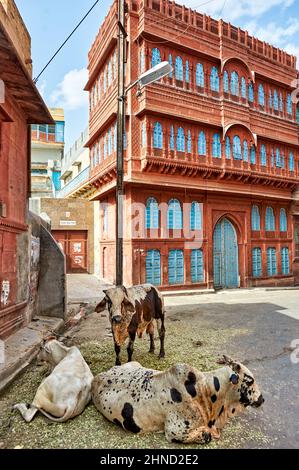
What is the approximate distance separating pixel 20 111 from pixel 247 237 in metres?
15.4

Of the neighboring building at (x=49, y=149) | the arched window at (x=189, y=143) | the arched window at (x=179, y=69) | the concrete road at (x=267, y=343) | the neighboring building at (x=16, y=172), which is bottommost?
the concrete road at (x=267, y=343)

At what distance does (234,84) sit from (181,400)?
757 inches

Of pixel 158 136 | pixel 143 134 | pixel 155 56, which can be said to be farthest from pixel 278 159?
pixel 155 56

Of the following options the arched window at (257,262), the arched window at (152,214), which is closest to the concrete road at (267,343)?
the arched window at (152,214)

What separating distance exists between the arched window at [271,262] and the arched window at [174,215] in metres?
7.50

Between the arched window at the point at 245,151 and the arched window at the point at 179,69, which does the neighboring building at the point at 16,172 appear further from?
the arched window at the point at 245,151

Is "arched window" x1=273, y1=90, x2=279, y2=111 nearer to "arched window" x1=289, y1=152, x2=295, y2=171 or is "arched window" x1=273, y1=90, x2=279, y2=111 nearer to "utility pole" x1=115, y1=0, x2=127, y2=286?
"arched window" x1=289, y1=152, x2=295, y2=171

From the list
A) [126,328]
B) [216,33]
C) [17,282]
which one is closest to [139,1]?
[216,33]

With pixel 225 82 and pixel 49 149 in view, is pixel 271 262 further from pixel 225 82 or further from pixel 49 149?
pixel 49 149

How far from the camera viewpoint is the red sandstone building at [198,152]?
1556 cm

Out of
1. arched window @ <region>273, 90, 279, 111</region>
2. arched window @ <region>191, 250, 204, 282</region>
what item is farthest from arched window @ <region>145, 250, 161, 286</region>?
arched window @ <region>273, 90, 279, 111</region>

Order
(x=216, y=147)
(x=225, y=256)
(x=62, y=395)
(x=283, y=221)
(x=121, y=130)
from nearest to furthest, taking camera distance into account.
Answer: (x=62, y=395), (x=121, y=130), (x=216, y=147), (x=225, y=256), (x=283, y=221)

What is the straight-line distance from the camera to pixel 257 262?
19.9 m
